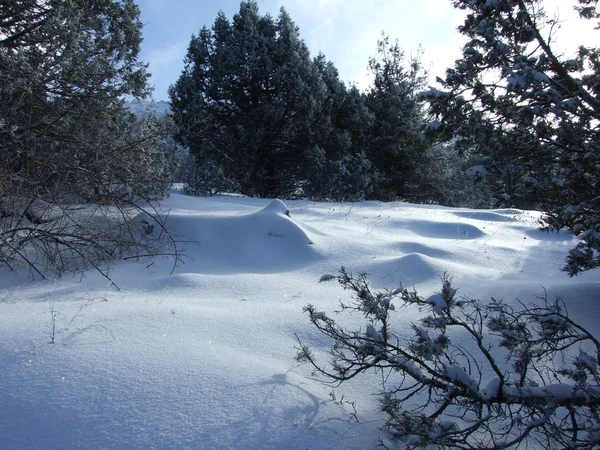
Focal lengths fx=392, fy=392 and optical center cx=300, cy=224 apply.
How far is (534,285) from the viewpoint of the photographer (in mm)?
4164

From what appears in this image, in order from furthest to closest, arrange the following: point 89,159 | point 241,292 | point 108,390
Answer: point 89,159 → point 241,292 → point 108,390

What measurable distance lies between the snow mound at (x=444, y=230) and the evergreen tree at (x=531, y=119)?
3391 mm

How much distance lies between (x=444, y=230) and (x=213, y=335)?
5923 millimetres

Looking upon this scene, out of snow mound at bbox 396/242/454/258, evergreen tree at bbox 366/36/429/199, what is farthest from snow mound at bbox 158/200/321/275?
evergreen tree at bbox 366/36/429/199

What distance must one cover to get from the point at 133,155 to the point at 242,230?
2.21 meters

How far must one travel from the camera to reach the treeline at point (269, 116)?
1363 cm

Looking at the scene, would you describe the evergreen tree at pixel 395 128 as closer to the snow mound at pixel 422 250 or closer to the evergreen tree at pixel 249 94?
the evergreen tree at pixel 249 94

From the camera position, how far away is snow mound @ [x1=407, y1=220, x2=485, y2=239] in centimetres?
731

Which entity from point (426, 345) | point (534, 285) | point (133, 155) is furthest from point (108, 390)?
point (133, 155)

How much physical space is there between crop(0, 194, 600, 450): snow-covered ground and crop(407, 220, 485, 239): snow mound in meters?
1.00

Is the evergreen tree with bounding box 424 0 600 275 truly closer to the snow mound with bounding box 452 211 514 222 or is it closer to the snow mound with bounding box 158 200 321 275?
the snow mound with bounding box 158 200 321 275

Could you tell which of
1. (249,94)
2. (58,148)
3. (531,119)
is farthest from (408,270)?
(249,94)

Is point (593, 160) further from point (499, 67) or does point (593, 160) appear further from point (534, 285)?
point (534, 285)

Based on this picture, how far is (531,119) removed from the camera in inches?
120
